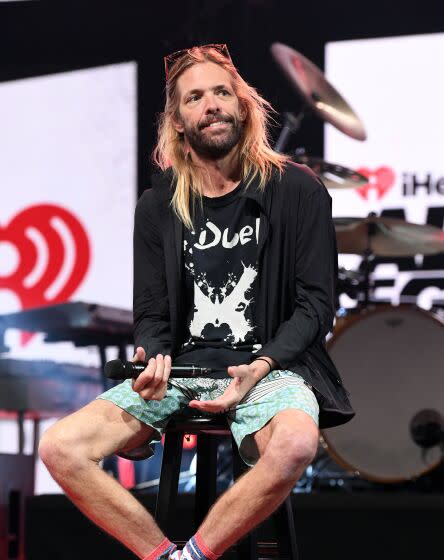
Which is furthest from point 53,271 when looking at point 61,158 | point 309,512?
point 309,512

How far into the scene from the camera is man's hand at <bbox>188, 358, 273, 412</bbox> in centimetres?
233

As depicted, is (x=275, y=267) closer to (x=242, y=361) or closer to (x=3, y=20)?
(x=242, y=361)

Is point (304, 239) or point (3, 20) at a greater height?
point (3, 20)

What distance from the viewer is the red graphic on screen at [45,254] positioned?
240 inches

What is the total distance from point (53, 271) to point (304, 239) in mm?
3759

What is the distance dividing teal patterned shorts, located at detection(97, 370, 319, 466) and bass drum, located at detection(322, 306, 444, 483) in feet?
6.95

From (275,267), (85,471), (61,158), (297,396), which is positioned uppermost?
(61,158)

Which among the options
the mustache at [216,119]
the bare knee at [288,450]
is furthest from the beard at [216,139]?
the bare knee at [288,450]

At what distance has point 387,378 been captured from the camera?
4703 mm

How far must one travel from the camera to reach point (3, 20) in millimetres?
6449

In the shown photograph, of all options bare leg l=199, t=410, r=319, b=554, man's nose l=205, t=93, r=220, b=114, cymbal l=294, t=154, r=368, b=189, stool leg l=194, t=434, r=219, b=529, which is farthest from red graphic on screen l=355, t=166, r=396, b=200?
bare leg l=199, t=410, r=319, b=554

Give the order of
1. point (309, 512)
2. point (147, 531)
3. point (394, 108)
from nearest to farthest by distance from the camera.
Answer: point (147, 531) < point (309, 512) < point (394, 108)

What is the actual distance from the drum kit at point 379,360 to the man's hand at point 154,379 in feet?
7.17

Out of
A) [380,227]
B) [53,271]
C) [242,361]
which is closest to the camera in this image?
[242,361]
